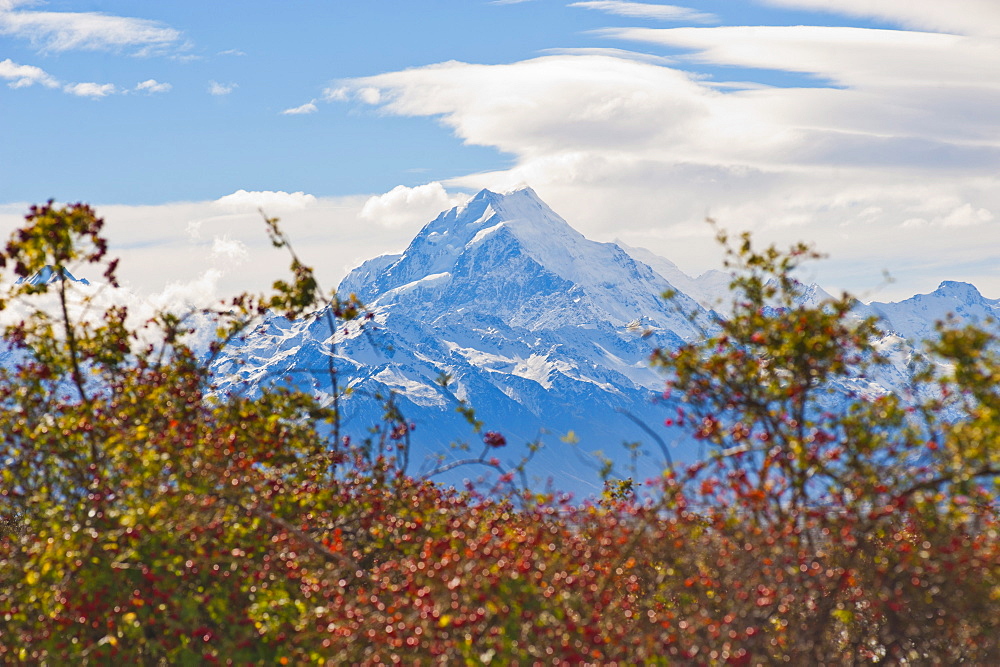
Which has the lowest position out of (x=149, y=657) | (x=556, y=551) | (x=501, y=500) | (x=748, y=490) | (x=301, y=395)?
(x=149, y=657)

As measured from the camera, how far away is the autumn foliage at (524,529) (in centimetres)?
1104

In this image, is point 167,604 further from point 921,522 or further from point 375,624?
point 921,522

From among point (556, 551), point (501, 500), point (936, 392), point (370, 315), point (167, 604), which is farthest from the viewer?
point (370, 315)

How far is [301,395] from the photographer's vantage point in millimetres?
16500

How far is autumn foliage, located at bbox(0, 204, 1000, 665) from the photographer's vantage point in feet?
36.2

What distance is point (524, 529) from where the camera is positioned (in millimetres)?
13680

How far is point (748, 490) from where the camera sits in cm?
1190

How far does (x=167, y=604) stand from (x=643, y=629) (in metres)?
6.41

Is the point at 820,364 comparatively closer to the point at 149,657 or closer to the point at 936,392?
the point at 936,392

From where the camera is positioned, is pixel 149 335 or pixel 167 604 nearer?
pixel 167 604

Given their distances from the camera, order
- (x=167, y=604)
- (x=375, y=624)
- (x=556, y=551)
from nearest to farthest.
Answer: (x=375, y=624) → (x=556, y=551) → (x=167, y=604)

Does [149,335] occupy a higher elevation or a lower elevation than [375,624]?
higher

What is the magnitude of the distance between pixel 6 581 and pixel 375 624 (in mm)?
6901

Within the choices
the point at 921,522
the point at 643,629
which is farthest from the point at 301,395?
the point at 921,522
